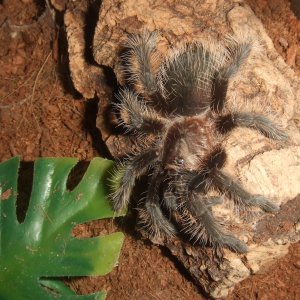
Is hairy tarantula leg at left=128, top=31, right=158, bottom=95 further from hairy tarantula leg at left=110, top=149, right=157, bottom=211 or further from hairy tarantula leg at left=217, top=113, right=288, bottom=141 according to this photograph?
hairy tarantula leg at left=217, top=113, right=288, bottom=141

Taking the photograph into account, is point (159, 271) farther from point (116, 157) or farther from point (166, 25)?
point (166, 25)

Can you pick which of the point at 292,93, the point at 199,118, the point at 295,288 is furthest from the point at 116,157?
the point at 295,288

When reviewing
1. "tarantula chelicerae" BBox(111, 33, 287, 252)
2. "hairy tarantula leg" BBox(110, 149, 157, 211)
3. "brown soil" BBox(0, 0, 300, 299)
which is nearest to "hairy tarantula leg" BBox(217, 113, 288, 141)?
"tarantula chelicerae" BBox(111, 33, 287, 252)

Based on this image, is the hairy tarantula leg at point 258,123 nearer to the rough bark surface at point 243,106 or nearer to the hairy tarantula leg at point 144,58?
the rough bark surface at point 243,106

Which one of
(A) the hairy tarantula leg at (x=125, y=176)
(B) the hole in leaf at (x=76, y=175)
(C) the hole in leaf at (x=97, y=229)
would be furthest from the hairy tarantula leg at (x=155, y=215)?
(B) the hole in leaf at (x=76, y=175)

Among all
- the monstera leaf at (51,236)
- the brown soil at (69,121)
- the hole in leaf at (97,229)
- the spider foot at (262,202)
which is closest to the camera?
the spider foot at (262,202)

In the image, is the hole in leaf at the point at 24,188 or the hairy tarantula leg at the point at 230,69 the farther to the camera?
the hole in leaf at the point at 24,188
